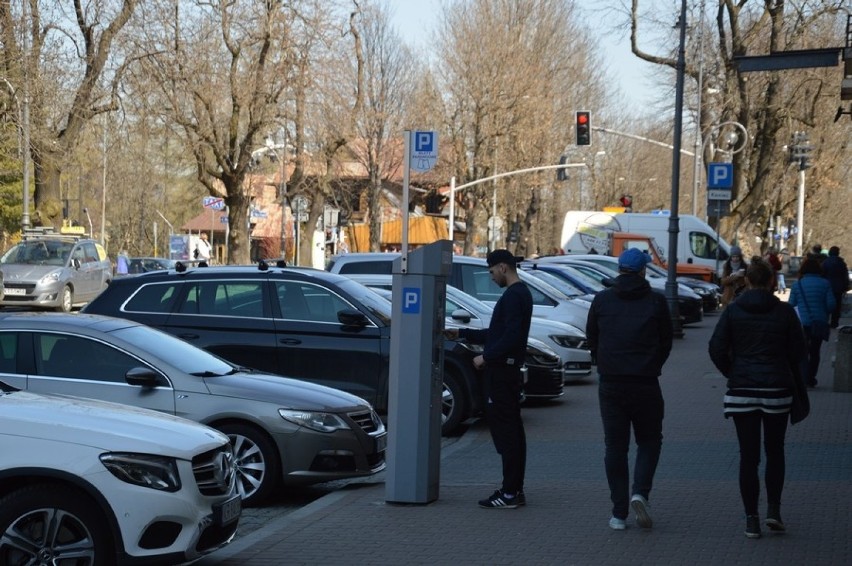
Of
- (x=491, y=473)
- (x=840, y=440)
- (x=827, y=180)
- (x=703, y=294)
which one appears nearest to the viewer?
(x=491, y=473)

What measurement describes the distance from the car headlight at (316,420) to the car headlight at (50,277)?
24.1m

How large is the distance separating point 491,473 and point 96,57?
28.4 m

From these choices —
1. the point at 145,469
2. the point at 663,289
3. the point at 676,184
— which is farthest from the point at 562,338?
the point at 663,289

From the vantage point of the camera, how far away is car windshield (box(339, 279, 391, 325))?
499 inches

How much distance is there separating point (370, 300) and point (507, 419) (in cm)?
420

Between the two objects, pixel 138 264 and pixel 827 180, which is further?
pixel 827 180

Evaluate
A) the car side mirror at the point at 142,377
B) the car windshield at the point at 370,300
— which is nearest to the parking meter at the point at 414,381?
the car side mirror at the point at 142,377

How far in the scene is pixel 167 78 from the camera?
117ft

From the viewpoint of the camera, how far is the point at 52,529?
6.23 m

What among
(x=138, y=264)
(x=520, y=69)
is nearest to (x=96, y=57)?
(x=138, y=264)

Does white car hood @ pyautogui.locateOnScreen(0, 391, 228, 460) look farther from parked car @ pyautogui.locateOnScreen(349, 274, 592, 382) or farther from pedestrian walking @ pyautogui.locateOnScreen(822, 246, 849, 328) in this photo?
pedestrian walking @ pyautogui.locateOnScreen(822, 246, 849, 328)

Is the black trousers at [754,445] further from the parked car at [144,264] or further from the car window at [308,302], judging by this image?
the parked car at [144,264]

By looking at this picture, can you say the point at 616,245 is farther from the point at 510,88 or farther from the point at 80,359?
the point at 80,359

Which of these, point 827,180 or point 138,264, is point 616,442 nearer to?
point 138,264
